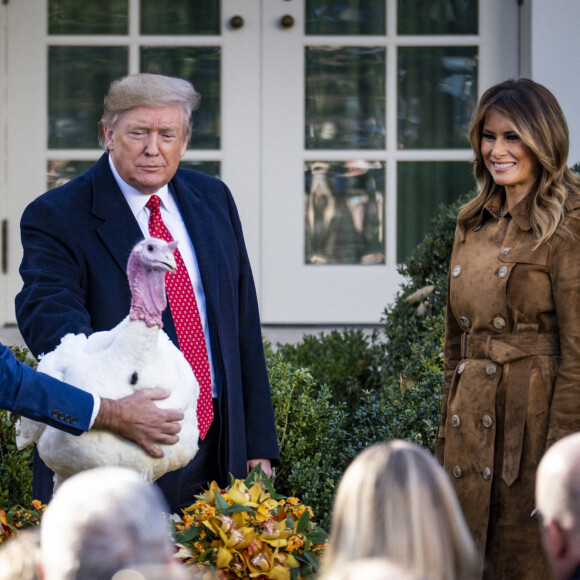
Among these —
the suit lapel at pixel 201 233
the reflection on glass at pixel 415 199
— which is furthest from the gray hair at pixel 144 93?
the reflection on glass at pixel 415 199

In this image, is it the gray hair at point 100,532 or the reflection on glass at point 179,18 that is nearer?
the gray hair at point 100,532

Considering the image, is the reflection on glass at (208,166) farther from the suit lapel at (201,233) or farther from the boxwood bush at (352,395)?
the suit lapel at (201,233)

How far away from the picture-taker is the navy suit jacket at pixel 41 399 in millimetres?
2537

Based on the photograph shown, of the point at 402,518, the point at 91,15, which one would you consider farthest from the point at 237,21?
the point at 402,518

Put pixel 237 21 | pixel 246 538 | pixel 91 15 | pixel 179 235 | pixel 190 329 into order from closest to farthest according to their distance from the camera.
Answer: pixel 246 538, pixel 190 329, pixel 179 235, pixel 237 21, pixel 91 15

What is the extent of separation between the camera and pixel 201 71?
617 cm

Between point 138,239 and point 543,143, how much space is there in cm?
141

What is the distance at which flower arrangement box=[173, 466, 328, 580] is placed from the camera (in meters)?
2.64

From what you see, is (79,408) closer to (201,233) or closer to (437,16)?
(201,233)

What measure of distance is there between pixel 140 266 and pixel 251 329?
90 cm

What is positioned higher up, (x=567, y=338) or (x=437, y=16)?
(x=437, y=16)

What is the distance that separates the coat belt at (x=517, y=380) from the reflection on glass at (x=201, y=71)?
3264mm

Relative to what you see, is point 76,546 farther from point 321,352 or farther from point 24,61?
point 24,61

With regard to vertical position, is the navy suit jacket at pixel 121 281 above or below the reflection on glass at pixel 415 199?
below
